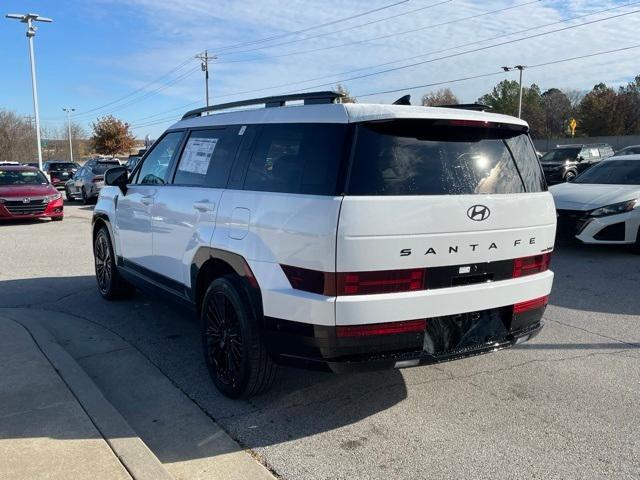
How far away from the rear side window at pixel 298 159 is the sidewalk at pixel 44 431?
1832mm

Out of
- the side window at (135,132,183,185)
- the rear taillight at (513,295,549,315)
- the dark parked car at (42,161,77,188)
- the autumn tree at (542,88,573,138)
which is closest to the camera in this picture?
the rear taillight at (513,295,549,315)

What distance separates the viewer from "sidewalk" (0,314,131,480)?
301 centimetres

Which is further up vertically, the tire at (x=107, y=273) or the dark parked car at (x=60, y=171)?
the dark parked car at (x=60, y=171)

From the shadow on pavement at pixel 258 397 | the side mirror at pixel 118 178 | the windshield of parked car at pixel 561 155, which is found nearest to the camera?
the shadow on pavement at pixel 258 397

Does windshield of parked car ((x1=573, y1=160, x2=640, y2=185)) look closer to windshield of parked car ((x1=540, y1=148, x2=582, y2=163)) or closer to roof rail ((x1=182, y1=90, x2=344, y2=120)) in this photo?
roof rail ((x1=182, y1=90, x2=344, y2=120))

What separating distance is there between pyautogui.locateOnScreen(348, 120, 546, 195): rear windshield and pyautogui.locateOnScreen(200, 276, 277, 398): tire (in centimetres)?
117

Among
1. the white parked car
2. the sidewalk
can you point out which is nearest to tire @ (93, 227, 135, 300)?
the sidewalk

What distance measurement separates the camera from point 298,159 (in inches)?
140

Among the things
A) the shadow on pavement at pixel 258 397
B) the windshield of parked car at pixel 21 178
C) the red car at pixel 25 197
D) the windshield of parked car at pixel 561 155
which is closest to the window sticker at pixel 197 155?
the shadow on pavement at pixel 258 397

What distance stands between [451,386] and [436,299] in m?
1.22

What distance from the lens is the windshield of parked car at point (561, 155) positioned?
83.5ft

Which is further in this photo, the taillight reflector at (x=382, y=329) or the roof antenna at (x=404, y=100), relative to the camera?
the roof antenna at (x=404, y=100)

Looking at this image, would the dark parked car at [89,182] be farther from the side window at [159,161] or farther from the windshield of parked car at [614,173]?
the windshield of parked car at [614,173]

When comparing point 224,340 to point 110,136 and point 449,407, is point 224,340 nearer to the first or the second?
point 449,407
